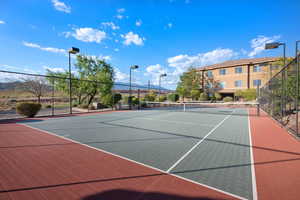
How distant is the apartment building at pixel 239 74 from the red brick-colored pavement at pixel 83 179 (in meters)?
31.6

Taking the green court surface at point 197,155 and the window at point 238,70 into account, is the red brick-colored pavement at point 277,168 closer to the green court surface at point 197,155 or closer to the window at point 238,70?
Result: the green court surface at point 197,155

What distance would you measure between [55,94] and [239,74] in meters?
35.0

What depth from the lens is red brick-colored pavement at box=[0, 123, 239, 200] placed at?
2111 mm

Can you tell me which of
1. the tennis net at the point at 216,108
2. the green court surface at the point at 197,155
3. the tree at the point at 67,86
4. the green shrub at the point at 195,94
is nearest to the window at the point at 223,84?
the green shrub at the point at 195,94

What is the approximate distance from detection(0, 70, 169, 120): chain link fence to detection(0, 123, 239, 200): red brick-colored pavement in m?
7.53

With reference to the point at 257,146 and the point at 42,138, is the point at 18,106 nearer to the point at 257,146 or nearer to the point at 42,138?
the point at 42,138

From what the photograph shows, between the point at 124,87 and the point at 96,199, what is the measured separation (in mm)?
15213

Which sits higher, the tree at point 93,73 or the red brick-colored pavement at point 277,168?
the tree at point 93,73

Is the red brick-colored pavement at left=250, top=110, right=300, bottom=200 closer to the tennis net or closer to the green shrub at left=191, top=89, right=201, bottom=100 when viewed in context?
the tennis net

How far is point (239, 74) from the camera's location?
30766mm

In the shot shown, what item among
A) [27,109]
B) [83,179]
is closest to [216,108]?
[83,179]

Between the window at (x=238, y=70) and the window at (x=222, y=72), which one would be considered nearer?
the window at (x=238, y=70)

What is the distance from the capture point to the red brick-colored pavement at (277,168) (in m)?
2.18

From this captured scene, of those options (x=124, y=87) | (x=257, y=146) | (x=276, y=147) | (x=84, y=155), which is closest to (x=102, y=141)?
(x=84, y=155)
